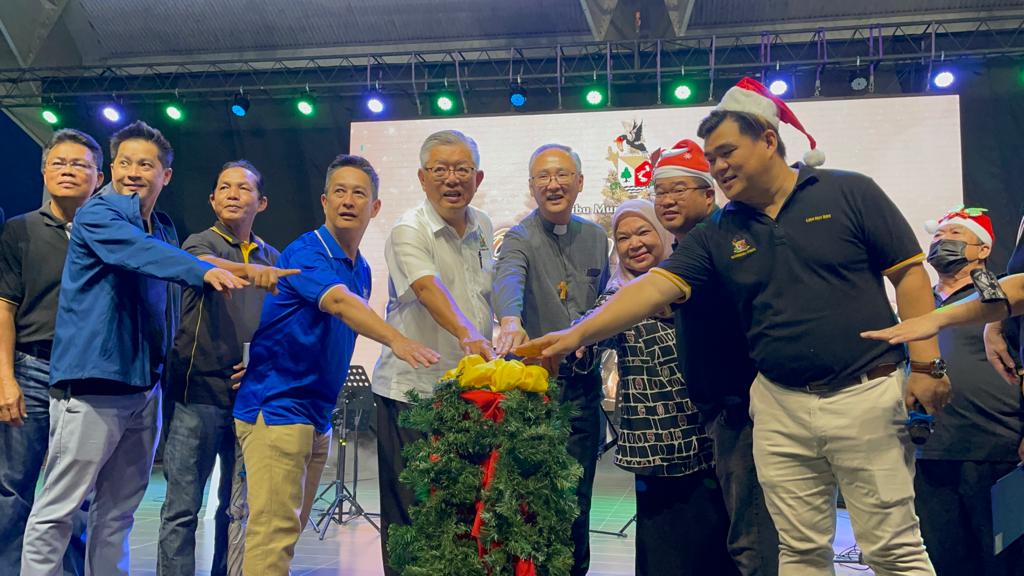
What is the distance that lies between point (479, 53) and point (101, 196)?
529 cm

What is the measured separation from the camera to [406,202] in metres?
6.93

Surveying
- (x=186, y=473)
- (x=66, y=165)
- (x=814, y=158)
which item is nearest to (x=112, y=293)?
(x=66, y=165)

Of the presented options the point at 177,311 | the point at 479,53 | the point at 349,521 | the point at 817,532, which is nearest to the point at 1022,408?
the point at 817,532

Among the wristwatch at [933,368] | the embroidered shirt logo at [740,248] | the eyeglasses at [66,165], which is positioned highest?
the eyeglasses at [66,165]

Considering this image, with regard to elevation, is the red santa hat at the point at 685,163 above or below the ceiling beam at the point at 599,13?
below

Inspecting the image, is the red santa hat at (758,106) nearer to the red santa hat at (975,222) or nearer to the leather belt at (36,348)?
the red santa hat at (975,222)

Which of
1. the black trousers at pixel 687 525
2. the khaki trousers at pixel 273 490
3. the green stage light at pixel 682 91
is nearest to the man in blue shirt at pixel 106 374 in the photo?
the khaki trousers at pixel 273 490

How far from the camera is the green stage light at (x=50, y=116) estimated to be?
773 cm

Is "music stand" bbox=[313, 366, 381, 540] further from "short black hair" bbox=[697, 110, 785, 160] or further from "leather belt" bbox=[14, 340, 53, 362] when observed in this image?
"short black hair" bbox=[697, 110, 785, 160]

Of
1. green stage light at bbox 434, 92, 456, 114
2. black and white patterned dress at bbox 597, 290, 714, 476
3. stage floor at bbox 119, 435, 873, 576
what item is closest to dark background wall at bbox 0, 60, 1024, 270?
green stage light at bbox 434, 92, 456, 114

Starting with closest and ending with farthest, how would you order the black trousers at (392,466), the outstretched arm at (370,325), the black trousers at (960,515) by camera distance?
the outstretched arm at (370,325), the black trousers at (392,466), the black trousers at (960,515)

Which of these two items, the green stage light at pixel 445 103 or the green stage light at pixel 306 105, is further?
the green stage light at pixel 306 105

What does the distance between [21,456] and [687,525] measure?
7.92ft

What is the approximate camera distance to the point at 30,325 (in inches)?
109
